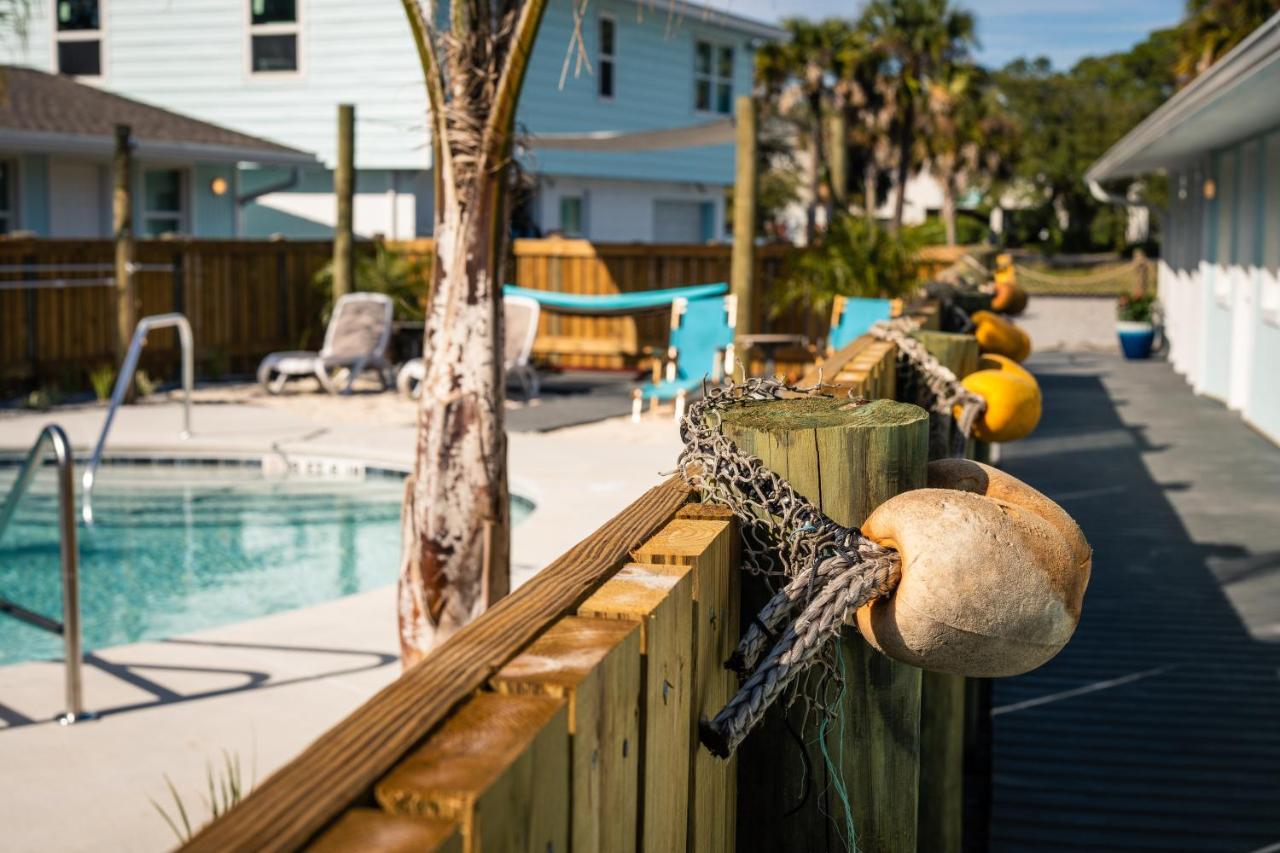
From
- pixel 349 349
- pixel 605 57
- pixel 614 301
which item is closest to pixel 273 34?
pixel 605 57

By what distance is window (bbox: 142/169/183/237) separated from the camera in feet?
69.3

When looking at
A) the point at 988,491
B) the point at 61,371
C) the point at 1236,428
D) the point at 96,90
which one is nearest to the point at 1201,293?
the point at 1236,428

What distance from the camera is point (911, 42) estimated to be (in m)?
45.0

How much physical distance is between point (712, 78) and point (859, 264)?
13.1 metres

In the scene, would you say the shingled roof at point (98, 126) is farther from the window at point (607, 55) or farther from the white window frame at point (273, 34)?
the window at point (607, 55)

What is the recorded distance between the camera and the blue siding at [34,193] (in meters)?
19.0

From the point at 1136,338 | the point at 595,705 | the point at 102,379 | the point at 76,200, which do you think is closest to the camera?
the point at 595,705

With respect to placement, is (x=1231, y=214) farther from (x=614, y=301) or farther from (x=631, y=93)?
A: (x=631, y=93)

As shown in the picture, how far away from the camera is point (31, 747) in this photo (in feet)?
17.2

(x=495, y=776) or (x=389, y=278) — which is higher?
(x=389, y=278)

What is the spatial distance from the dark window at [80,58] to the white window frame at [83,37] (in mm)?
23

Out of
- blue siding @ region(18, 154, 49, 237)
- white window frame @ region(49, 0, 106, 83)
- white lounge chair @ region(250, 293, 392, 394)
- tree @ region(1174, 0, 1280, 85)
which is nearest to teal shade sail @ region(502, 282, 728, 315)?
white lounge chair @ region(250, 293, 392, 394)

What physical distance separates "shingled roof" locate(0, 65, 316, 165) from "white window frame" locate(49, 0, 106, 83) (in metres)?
1.31

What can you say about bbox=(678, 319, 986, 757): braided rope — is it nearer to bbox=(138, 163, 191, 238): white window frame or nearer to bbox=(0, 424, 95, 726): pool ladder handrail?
bbox=(0, 424, 95, 726): pool ladder handrail
